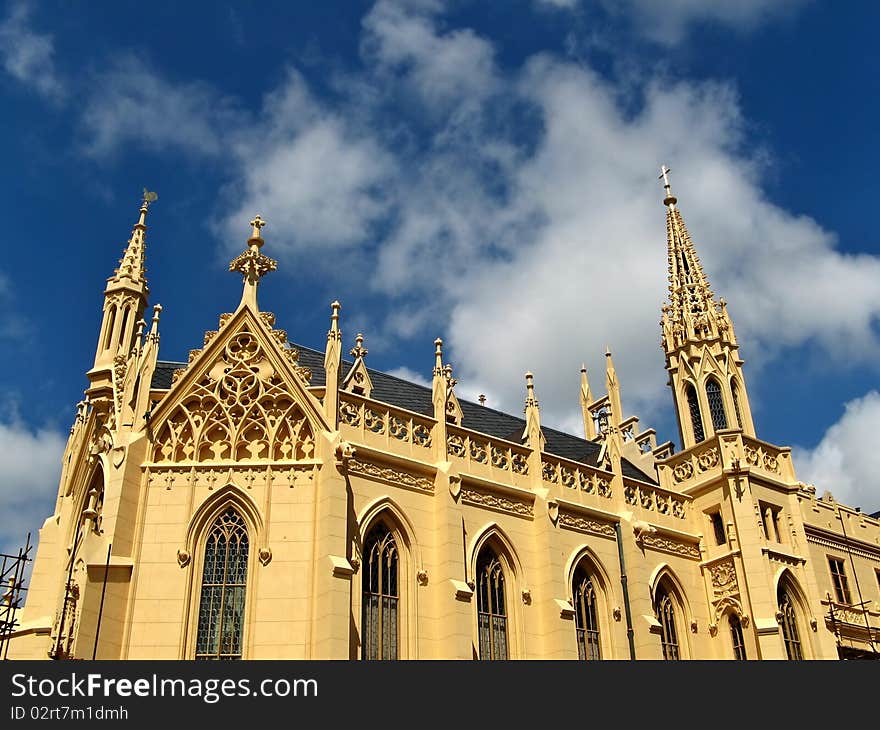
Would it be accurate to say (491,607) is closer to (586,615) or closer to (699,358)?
(586,615)

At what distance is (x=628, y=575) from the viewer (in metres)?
27.2

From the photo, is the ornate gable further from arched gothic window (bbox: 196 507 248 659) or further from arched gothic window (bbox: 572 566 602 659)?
arched gothic window (bbox: 572 566 602 659)

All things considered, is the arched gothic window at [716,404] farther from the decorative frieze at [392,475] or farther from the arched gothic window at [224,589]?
the arched gothic window at [224,589]

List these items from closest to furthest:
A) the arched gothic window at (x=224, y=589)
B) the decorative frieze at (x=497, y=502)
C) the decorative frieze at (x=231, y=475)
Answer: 1. the arched gothic window at (x=224, y=589)
2. the decorative frieze at (x=231, y=475)
3. the decorative frieze at (x=497, y=502)

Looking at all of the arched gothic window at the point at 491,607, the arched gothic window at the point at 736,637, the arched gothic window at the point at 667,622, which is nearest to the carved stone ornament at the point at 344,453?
the arched gothic window at the point at 491,607

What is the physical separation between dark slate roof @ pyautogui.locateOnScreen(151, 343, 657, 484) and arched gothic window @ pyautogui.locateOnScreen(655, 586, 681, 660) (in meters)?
5.37

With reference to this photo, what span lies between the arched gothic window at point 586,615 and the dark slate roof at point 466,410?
6.45 m

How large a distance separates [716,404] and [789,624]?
7.82m

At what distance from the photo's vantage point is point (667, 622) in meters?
28.4

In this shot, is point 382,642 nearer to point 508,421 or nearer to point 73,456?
point 73,456

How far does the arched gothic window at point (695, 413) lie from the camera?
32.5 m

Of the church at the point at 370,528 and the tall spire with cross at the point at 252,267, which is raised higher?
the tall spire with cross at the point at 252,267

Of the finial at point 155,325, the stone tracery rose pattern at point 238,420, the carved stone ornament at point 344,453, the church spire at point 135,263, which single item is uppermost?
the church spire at point 135,263

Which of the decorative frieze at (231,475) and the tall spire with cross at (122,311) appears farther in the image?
the tall spire with cross at (122,311)
